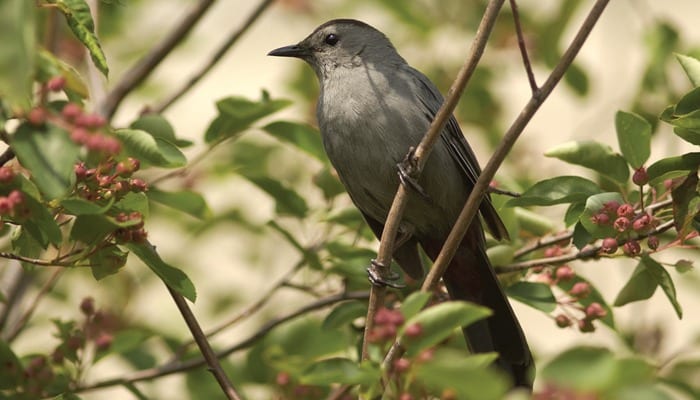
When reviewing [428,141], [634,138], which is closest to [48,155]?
[428,141]

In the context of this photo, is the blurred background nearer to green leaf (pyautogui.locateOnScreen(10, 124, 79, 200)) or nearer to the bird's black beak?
the bird's black beak

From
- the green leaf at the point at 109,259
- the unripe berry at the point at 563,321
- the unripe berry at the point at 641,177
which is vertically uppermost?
the unripe berry at the point at 641,177

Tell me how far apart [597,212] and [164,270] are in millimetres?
1168

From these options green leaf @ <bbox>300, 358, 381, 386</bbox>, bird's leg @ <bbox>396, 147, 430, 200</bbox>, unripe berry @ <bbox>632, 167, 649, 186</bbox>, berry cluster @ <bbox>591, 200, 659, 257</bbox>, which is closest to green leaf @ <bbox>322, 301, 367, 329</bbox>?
bird's leg @ <bbox>396, 147, 430, 200</bbox>

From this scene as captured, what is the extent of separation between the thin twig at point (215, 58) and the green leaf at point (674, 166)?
6.41 feet

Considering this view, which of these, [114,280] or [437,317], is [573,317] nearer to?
[437,317]

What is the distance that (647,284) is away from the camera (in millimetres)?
2949

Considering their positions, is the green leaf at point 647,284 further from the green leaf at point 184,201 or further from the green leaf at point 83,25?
the green leaf at point 83,25

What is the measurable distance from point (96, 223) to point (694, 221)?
1605mm

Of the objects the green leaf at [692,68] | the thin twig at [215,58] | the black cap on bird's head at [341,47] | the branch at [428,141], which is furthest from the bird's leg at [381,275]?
the black cap on bird's head at [341,47]

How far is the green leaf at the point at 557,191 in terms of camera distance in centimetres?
282

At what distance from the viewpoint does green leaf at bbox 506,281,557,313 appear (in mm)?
3084

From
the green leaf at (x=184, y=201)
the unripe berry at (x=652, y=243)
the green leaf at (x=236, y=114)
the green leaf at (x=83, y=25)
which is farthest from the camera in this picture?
the green leaf at (x=236, y=114)

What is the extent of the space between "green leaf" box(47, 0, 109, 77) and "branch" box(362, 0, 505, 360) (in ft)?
2.77
